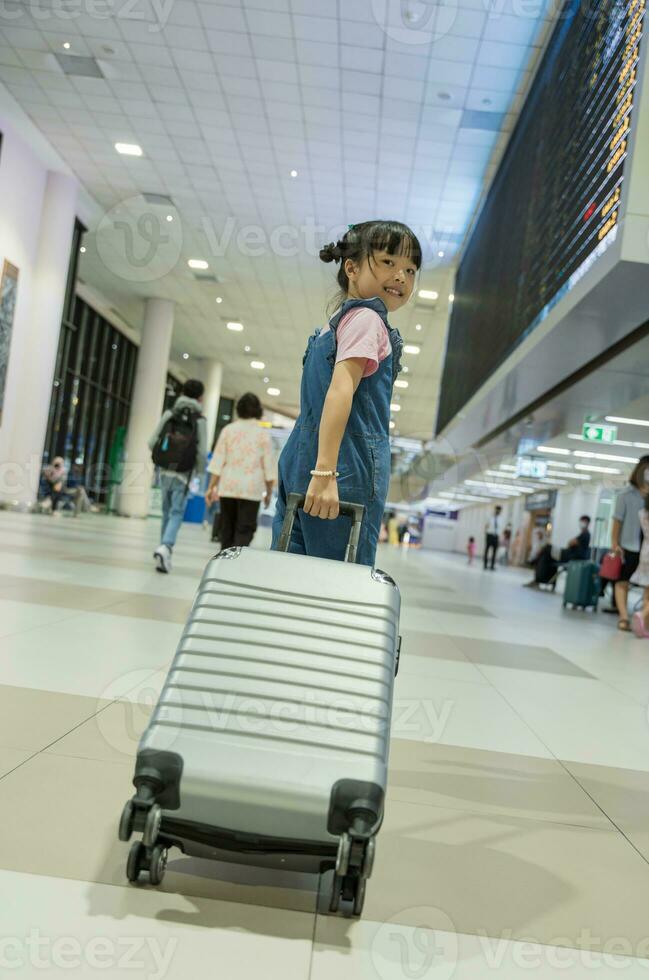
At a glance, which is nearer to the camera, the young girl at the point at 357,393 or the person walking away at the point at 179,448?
the young girl at the point at 357,393

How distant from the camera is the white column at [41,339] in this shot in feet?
48.3

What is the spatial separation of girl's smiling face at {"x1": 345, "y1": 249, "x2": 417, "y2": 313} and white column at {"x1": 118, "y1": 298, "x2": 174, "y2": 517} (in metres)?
19.2

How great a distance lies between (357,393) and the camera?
2039 mm

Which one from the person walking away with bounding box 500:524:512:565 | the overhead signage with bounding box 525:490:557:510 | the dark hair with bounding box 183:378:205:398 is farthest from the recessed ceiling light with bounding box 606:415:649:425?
the person walking away with bounding box 500:524:512:565

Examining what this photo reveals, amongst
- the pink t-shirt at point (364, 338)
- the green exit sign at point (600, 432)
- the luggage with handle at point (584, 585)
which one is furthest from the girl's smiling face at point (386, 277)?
the green exit sign at point (600, 432)

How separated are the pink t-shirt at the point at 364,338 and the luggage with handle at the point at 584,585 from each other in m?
10.5

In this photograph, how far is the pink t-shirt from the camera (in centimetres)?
193

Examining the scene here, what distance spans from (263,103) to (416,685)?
9519 mm

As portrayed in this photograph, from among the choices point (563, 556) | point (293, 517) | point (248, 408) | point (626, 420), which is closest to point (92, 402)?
point (563, 556)

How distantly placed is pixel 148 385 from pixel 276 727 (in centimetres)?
2026

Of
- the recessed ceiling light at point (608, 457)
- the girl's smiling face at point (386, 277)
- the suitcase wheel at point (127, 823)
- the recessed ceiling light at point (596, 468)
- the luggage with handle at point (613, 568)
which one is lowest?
the suitcase wheel at point (127, 823)

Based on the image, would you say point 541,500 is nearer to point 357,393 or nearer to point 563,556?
point 563,556

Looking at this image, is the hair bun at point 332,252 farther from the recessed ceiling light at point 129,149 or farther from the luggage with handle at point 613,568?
the recessed ceiling light at point 129,149

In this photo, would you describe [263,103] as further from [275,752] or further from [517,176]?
[275,752]
